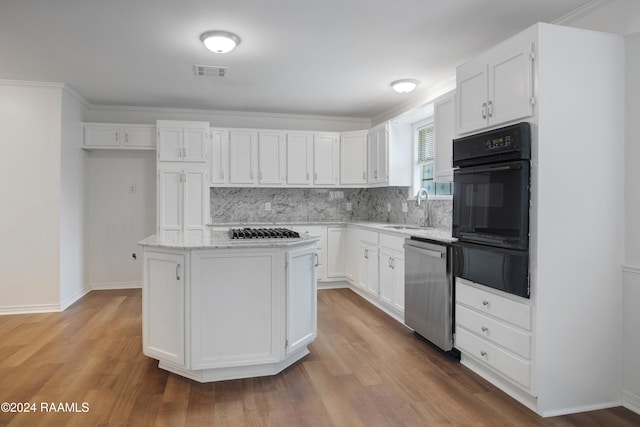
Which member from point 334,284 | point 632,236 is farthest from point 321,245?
point 632,236

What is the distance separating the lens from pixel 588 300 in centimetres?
237

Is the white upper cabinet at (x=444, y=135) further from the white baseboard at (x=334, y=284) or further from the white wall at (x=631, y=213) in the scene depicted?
the white baseboard at (x=334, y=284)

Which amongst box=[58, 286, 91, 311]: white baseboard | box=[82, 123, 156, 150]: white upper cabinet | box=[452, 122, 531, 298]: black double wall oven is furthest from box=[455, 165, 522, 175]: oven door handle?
box=[58, 286, 91, 311]: white baseboard

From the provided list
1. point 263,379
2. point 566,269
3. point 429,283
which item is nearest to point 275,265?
point 263,379

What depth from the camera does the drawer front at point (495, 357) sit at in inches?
92.4

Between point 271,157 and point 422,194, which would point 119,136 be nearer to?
point 271,157

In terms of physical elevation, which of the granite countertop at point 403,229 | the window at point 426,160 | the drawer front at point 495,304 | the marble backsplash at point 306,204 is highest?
the window at point 426,160

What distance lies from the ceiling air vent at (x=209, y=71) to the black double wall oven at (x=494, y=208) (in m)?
2.41

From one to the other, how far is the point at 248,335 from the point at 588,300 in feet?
6.97

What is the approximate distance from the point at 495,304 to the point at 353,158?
351cm

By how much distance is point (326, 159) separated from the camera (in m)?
5.78

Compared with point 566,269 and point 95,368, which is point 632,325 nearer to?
point 566,269

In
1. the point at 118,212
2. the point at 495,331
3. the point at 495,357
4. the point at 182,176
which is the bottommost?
the point at 495,357

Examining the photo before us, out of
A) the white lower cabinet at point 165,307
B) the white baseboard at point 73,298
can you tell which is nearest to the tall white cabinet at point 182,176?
the white baseboard at point 73,298
